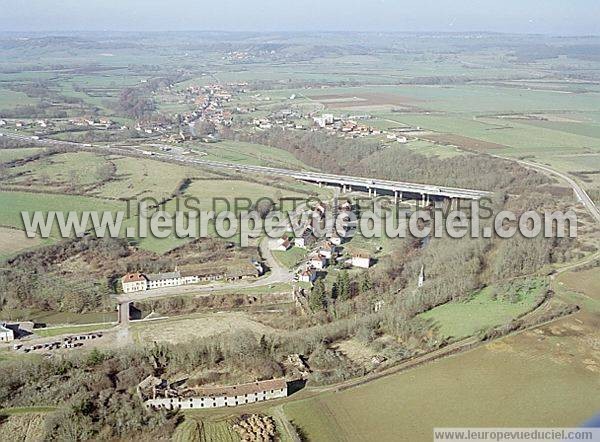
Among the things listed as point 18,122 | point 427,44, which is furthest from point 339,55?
point 18,122

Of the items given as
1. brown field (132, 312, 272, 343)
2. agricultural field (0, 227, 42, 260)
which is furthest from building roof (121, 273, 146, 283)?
agricultural field (0, 227, 42, 260)

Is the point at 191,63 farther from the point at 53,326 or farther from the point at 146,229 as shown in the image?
the point at 53,326

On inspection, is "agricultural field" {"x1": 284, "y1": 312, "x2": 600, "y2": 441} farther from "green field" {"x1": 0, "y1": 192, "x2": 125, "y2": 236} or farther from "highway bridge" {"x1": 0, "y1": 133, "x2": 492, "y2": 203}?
"highway bridge" {"x1": 0, "y1": 133, "x2": 492, "y2": 203}

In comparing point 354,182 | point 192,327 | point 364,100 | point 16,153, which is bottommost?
point 192,327

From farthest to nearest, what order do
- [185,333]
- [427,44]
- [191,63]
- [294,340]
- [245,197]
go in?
[427,44] → [191,63] → [245,197] → [185,333] → [294,340]

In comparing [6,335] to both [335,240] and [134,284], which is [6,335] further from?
[335,240]

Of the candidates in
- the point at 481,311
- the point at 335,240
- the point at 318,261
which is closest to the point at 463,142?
the point at 335,240

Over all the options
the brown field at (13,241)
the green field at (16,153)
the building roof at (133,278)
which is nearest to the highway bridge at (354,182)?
the green field at (16,153)
